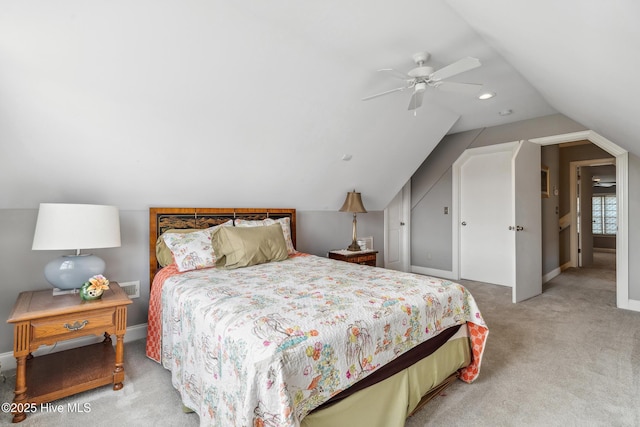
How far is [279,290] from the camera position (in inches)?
75.0

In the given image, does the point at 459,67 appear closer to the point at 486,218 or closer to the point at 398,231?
the point at 486,218

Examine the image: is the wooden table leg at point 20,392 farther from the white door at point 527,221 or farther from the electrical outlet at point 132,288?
the white door at point 527,221

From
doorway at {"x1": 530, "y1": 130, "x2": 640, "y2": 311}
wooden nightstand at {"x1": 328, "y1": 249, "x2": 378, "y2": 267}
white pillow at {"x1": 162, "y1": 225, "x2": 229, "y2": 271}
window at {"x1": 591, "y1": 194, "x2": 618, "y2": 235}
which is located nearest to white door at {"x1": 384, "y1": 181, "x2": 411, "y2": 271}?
wooden nightstand at {"x1": 328, "y1": 249, "x2": 378, "y2": 267}

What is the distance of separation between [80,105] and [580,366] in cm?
394

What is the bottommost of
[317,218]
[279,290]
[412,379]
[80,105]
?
[412,379]

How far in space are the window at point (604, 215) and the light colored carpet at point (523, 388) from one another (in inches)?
290

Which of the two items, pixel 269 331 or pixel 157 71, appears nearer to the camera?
pixel 269 331

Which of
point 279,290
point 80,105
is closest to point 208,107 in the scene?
point 80,105

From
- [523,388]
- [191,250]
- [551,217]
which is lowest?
[523,388]

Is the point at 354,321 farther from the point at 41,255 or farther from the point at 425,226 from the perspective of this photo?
the point at 425,226

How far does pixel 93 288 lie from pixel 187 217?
3.71 ft

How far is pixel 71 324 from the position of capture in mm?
1860

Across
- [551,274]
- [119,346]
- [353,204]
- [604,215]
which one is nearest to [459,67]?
[353,204]

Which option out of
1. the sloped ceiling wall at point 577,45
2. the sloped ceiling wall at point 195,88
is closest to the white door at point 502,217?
the sloped ceiling wall at point 195,88
